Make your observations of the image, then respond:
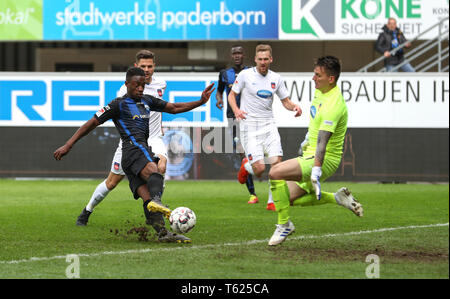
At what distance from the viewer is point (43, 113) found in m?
18.6

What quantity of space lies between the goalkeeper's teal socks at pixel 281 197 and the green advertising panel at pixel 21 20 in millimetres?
14013

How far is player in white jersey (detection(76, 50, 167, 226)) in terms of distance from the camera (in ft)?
32.9

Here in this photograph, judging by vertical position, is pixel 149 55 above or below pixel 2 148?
above

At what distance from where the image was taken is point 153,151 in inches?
404

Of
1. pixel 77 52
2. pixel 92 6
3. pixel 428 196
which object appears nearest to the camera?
pixel 428 196

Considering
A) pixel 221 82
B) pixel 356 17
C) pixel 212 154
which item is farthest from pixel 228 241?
pixel 356 17

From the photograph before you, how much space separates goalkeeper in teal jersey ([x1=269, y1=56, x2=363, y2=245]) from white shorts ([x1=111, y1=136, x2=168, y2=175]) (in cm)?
226

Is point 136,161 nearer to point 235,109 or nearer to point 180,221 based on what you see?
point 180,221

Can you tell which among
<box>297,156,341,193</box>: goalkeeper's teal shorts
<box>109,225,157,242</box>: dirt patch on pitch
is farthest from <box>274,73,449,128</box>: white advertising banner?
<box>297,156,341,193</box>: goalkeeper's teal shorts

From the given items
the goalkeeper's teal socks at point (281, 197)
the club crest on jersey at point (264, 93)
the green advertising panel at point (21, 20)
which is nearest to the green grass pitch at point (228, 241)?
the goalkeeper's teal socks at point (281, 197)

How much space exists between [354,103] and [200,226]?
888cm

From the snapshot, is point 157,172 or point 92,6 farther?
point 92,6

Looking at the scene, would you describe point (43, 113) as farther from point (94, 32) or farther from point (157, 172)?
point (157, 172)
